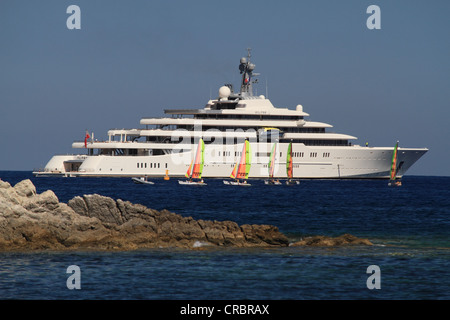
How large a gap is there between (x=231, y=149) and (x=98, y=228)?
56374 millimetres

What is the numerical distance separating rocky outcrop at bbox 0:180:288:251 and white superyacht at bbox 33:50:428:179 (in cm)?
5262

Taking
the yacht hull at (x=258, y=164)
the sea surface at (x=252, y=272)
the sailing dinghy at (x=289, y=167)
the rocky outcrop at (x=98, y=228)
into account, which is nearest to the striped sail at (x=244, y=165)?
the sailing dinghy at (x=289, y=167)

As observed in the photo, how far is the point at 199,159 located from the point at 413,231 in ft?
139

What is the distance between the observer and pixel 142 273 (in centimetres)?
1994

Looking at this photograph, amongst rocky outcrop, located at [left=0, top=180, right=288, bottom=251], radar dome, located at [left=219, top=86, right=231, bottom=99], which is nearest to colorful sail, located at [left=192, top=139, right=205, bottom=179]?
radar dome, located at [left=219, top=86, right=231, bottom=99]

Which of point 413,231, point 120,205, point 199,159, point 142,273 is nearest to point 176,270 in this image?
point 142,273

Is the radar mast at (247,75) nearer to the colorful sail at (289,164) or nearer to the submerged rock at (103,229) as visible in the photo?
the colorful sail at (289,164)

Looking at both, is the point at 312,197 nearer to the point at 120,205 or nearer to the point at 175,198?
the point at 175,198

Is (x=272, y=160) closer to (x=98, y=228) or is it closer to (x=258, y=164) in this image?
(x=258, y=164)

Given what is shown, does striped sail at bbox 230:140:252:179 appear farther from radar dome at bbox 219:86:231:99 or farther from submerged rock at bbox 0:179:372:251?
submerged rock at bbox 0:179:372:251

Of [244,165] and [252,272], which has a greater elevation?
[252,272]

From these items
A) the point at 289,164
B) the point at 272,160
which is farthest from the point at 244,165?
the point at 272,160

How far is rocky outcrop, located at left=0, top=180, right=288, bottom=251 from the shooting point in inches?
934

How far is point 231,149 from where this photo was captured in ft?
265
